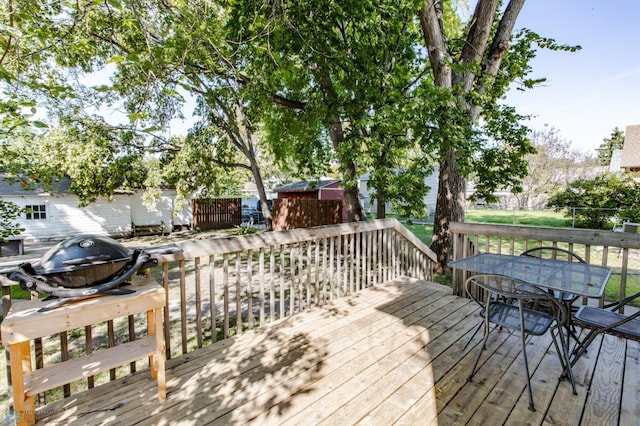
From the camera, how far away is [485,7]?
4801 millimetres

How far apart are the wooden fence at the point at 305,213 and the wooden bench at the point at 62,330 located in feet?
28.4

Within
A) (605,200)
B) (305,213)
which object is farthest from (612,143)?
(305,213)

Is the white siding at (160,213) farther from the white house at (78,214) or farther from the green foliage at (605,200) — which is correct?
the green foliage at (605,200)

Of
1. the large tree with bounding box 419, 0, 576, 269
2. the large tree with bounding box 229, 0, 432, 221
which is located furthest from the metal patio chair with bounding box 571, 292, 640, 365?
the large tree with bounding box 229, 0, 432, 221

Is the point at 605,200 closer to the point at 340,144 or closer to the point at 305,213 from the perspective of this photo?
the point at 305,213

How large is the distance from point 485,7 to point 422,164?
2.73m

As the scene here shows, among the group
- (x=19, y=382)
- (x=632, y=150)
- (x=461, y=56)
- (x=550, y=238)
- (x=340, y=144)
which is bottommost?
(x=19, y=382)

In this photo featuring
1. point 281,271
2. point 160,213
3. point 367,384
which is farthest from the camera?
point 160,213

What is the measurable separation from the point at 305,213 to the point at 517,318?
9.61 metres

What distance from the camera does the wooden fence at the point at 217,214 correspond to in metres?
15.1

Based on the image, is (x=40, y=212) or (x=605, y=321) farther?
(x=40, y=212)

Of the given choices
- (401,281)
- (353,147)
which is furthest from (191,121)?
(401,281)

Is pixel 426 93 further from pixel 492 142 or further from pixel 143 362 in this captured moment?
pixel 143 362

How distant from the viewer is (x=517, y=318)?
224 cm
